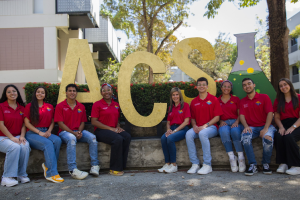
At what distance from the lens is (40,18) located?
34.5ft

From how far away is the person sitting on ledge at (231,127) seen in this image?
13.9 feet

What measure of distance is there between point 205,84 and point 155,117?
1281mm

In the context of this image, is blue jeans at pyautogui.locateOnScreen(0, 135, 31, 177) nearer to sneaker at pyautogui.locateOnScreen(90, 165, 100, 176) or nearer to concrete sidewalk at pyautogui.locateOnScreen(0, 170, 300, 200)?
concrete sidewalk at pyautogui.locateOnScreen(0, 170, 300, 200)

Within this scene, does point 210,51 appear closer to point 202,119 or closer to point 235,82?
point 235,82

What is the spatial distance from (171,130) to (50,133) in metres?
2.26

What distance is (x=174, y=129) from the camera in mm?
4766

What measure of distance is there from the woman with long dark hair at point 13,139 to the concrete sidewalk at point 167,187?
22 cm

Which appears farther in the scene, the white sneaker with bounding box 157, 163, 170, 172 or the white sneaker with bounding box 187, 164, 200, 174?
the white sneaker with bounding box 157, 163, 170, 172

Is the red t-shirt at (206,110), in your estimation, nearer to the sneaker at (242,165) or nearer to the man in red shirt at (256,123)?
the man in red shirt at (256,123)

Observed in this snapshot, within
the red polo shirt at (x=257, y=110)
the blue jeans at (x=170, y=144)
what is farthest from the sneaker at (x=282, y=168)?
the blue jeans at (x=170, y=144)

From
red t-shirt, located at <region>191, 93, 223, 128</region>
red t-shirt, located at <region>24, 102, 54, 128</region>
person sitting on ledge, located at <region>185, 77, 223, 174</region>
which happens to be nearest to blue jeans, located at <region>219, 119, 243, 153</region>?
person sitting on ledge, located at <region>185, 77, 223, 174</region>

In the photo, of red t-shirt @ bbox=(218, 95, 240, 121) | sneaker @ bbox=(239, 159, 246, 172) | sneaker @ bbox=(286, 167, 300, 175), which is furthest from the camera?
red t-shirt @ bbox=(218, 95, 240, 121)

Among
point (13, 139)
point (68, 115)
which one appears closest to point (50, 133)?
point (68, 115)

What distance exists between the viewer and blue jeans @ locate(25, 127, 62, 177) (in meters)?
3.98
